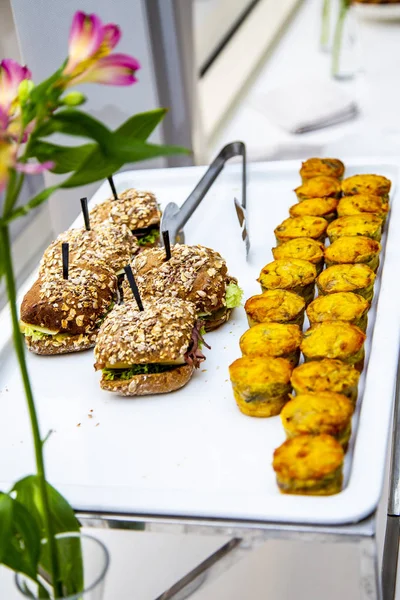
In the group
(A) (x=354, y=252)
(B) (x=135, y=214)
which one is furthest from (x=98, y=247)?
(A) (x=354, y=252)

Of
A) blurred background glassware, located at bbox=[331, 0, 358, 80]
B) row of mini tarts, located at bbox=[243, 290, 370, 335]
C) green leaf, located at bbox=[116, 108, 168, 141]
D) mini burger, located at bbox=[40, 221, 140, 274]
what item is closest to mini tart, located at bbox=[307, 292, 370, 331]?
row of mini tarts, located at bbox=[243, 290, 370, 335]

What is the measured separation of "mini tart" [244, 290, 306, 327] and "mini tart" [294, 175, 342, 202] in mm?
488

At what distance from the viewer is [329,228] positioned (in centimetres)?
188

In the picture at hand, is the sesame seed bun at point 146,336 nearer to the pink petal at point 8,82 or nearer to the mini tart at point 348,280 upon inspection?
the mini tart at point 348,280

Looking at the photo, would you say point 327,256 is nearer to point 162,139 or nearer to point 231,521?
point 231,521

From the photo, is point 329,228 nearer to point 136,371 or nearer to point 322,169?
point 322,169

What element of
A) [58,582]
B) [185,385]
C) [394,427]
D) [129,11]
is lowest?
[394,427]

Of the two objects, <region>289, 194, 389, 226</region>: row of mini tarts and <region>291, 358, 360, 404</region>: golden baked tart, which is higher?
<region>291, 358, 360, 404</region>: golden baked tart

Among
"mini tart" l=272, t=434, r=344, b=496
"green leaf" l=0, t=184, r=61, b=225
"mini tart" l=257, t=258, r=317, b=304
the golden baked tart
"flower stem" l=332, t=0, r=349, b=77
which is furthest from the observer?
"flower stem" l=332, t=0, r=349, b=77

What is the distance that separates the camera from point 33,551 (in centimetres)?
94

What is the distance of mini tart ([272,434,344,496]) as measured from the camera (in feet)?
3.71

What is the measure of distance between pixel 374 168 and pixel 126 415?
1.11 metres

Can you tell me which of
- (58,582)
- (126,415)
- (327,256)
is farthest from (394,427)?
(58,582)

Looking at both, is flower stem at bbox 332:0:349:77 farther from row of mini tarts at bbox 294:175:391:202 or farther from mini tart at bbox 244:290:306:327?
mini tart at bbox 244:290:306:327
